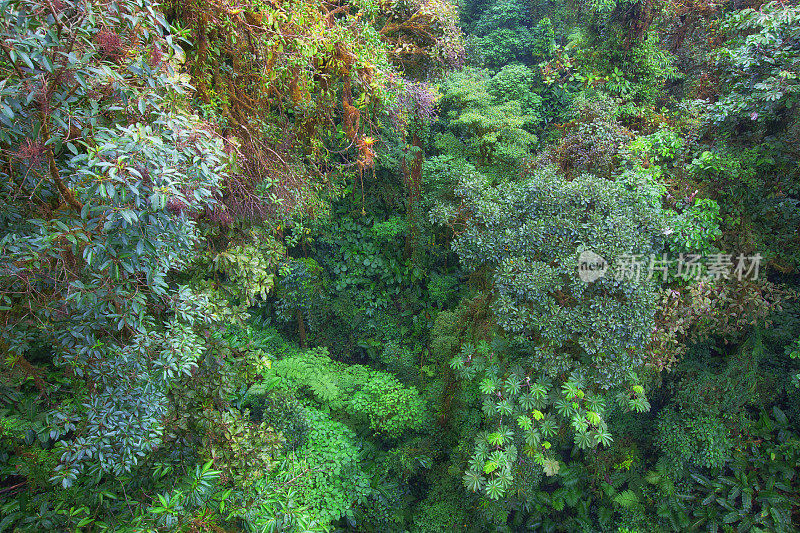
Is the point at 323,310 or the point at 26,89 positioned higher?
the point at 26,89

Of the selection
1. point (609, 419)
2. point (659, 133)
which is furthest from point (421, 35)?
point (609, 419)

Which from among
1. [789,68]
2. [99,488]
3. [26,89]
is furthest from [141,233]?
[789,68]

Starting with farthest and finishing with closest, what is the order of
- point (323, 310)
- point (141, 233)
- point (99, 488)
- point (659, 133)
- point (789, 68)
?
point (323, 310) → point (659, 133) → point (789, 68) → point (99, 488) → point (141, 233)

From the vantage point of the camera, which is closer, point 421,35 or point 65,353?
point 65,353

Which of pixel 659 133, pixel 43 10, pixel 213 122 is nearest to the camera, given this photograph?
pixel 43 10

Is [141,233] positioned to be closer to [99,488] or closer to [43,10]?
[43,10]

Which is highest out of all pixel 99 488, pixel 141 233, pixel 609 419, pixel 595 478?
pixel 141 233

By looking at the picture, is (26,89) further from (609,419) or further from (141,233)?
(609,419)
